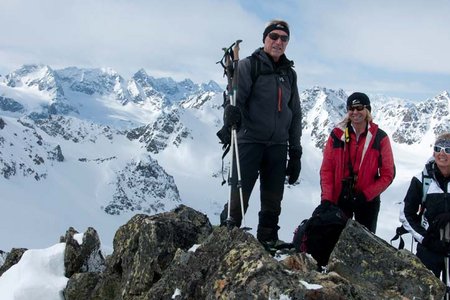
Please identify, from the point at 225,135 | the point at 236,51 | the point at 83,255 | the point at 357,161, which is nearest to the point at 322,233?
the point at 357,161

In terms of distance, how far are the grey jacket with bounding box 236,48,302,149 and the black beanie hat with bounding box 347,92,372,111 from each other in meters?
1.20

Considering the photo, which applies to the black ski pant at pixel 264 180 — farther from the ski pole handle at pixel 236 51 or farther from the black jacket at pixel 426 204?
the black jacket at pixel 426 204

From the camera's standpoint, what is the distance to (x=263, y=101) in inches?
364

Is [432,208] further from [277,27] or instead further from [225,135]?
[277,27]

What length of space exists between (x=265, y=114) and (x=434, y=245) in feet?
11.9

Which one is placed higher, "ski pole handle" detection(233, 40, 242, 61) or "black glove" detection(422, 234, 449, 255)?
"ski pole handle" detection(233, 40, 242, 61)

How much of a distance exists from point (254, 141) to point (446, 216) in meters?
3.47

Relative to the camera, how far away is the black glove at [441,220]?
7883 mm

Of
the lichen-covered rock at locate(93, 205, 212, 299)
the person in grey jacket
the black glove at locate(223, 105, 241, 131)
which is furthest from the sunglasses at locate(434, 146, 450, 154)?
the lichen-covered rock at locate(93, 205, 212, 299)

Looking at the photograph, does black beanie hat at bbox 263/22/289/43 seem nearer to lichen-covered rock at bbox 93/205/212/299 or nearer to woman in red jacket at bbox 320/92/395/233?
woman in red jacket at bbox 320/92/395/233

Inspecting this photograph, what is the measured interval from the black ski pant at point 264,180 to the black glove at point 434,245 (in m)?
2.77

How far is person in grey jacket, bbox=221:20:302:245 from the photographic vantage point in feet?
30.1

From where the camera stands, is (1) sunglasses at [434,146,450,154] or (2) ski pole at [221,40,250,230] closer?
(1) sunglasses at [434,146,450,154]

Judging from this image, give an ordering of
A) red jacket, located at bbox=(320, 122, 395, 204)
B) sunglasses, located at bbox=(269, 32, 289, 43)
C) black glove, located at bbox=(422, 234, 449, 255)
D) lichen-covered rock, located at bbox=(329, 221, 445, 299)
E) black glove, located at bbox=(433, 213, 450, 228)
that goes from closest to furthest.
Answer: lichen-covered rock, located at bbox=(329, 221, 445, 299), black glove, located at bbox=(433, 213, 450, 228), black glove, located at bbox=(422, 234, 449, 255), red jacket, located at bbox=(320, 122, 395, 204), sunglasses, located at bbox=(269, 32, 289, 43)
